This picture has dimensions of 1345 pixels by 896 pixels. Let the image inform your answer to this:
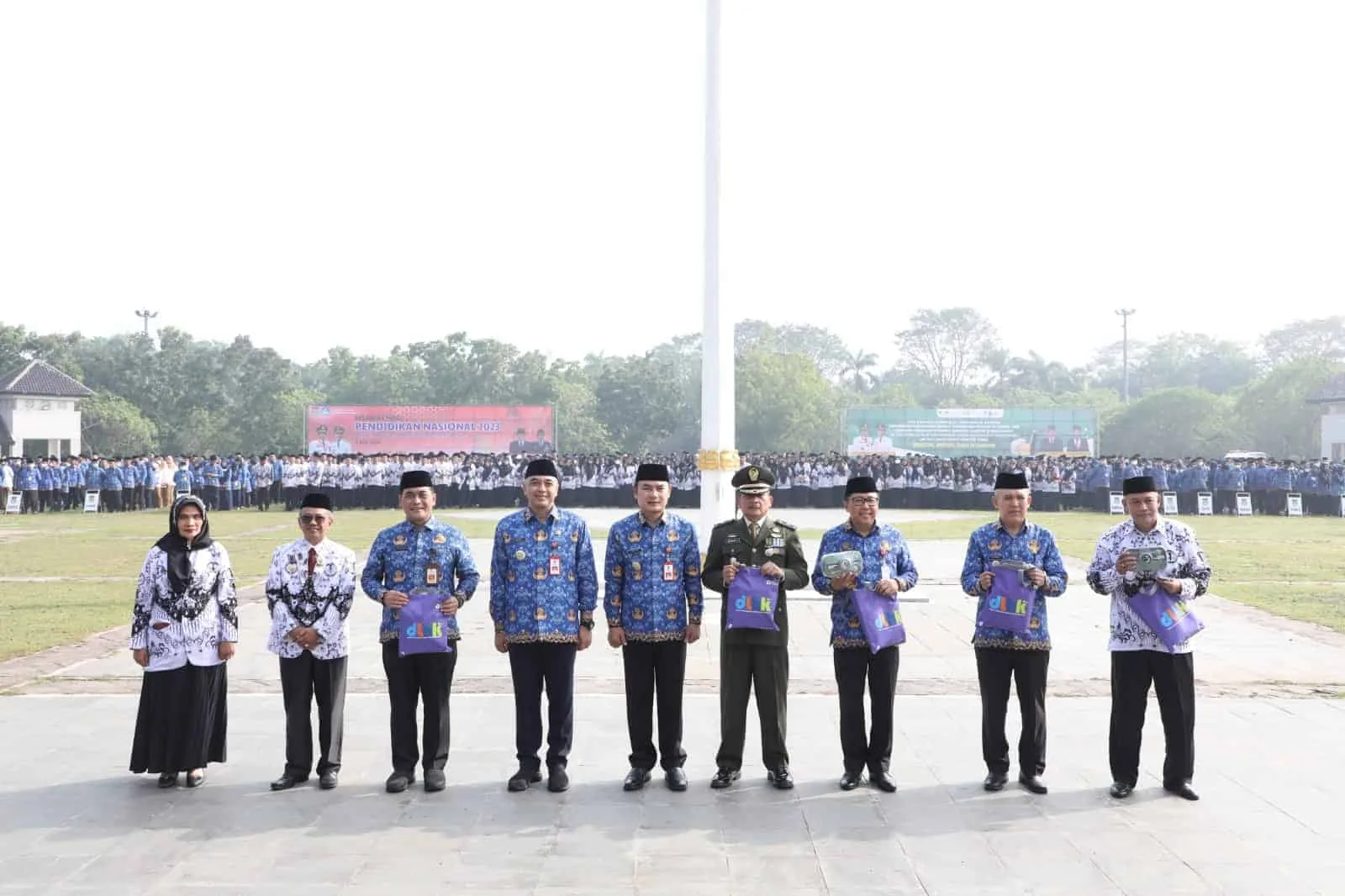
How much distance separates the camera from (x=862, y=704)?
6645mm

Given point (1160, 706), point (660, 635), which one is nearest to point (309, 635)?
point (660, 635)

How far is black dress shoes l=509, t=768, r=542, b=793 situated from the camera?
650 centimetres

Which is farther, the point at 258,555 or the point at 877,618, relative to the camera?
the point at 258,555

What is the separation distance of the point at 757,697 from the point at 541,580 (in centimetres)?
128

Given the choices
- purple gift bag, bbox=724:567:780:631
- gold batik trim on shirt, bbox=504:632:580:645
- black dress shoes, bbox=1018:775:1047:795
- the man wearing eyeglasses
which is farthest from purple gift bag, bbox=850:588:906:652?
the man wearing eyeglasses

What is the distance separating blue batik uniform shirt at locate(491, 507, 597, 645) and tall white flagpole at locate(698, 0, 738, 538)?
7538 mm

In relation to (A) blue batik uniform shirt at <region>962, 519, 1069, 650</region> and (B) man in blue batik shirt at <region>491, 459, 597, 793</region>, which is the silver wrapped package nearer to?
(A) blue batik uniform shirt at <region>962, 519, 1069, 650</region>

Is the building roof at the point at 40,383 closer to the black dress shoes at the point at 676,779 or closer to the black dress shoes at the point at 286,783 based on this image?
the black dress shoes at the point at 286,783

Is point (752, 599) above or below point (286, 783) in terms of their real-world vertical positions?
above

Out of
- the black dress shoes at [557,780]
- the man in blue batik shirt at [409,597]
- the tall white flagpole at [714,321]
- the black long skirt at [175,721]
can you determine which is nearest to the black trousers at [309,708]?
the man in blue batik shirt at [409,597]

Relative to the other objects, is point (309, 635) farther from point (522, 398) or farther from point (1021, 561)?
point (522, 398)

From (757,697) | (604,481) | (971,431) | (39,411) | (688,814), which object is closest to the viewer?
(688,814)

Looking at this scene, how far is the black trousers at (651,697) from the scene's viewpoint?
21.8ft

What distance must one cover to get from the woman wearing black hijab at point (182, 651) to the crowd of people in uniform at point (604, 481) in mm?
25497
